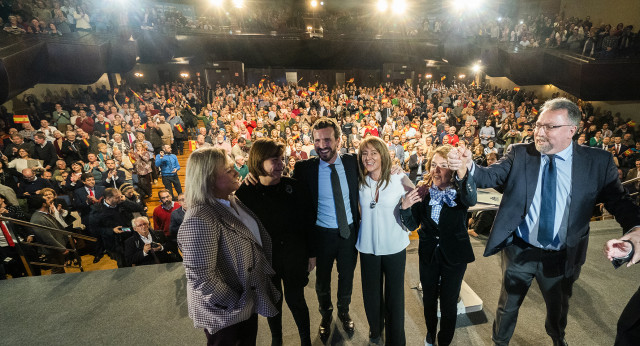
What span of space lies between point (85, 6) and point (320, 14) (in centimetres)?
1443

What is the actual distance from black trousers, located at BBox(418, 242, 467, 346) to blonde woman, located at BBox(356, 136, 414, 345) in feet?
0.56

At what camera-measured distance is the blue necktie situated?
1745 mm

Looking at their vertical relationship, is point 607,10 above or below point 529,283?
above

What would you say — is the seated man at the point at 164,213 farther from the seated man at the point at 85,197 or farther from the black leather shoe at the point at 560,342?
the black leather shoe at the point at 560,342

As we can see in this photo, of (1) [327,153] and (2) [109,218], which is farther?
(2) [109,218]

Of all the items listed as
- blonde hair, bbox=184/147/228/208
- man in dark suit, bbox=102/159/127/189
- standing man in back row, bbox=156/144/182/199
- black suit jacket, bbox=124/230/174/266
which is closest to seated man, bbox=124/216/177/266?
black suit jacket, bbox=124/230/174/266

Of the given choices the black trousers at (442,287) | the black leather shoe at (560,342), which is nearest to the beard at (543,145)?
the black trousers at (442,287)

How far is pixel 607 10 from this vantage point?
13.2 metres

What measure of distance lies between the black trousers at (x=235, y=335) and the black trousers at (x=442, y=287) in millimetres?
1216

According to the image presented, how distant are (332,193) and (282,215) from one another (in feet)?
1.37

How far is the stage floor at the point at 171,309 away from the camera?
2385mm

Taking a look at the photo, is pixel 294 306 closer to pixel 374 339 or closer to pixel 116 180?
pixel 374 339

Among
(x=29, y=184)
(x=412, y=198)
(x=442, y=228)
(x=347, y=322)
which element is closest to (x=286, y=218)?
(x=412, y=198)

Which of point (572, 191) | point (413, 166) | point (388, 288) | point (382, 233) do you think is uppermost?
point (572, 191)
